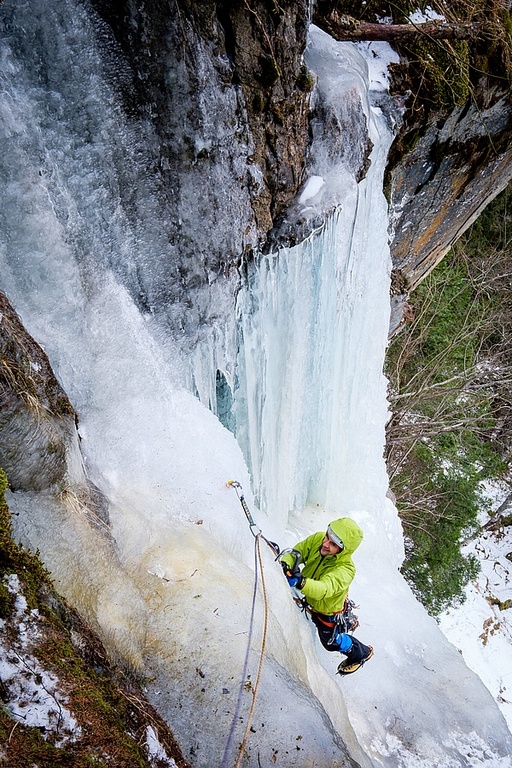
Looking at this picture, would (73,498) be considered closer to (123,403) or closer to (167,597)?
(167,597)

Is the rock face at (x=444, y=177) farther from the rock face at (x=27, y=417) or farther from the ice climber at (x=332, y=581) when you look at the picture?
the rock face at (x=27, y=417)

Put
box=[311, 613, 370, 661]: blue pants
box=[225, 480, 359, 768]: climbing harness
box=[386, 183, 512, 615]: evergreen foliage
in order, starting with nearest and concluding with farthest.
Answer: box=[225, 480, 359, 768]: climbing harness, box=[311, 613, 370, 661]: blue pants, box=[386, 183, 512, 615]: evergreen foliage

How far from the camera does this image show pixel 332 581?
10.6 ft

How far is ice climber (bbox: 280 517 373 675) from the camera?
320 cm

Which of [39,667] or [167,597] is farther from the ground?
[39,667]

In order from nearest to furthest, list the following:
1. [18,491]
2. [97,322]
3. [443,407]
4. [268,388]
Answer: [18,491] → [97,322] → [268,388] → [443,407]

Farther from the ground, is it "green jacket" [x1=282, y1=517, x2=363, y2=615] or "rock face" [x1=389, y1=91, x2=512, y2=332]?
"rock face" [x1=389, y1=91, x2=512, y2=332]

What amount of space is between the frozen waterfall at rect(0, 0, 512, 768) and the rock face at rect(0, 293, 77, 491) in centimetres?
10

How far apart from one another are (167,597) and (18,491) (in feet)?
2.41

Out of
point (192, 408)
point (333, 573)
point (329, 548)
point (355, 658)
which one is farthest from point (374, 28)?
point (355, 658)

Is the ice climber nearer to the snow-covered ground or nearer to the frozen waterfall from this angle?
the frozen waterfall

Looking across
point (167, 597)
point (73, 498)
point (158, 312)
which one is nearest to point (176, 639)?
point (167, 597)

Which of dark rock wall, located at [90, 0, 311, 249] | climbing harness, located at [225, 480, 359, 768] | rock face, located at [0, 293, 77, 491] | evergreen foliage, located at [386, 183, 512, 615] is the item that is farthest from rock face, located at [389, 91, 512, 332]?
evergreen foliage, located at [386, 183, 512, 615]

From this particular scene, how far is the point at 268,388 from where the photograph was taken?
4379 millimetres
